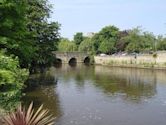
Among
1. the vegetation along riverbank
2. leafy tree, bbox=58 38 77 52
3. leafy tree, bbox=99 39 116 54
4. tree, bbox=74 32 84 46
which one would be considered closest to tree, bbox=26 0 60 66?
the vegetation along riverbank

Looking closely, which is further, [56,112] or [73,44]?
[73,44]

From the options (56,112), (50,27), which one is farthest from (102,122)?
(50,27)

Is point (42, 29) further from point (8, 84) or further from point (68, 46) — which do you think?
point (68, 46)

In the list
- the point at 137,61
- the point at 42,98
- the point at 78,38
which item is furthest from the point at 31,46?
the point at 78,38

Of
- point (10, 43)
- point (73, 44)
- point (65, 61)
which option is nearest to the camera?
point (10, 43)

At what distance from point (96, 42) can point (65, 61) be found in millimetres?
12895

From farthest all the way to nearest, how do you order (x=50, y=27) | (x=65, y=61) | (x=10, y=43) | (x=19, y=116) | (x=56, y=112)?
(x=65, y=61), (x=50, y=27), (x=56, y=112), (x=10, y=43), (x=19, y=116)

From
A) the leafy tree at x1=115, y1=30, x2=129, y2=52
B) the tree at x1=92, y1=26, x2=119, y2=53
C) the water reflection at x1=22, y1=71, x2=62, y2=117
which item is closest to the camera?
the water reflection at x1=22, y1=71, x2=62, y2=117

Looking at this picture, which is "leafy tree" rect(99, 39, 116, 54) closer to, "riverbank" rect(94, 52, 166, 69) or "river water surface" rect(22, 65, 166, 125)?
"riverbank" rect(94, 52, 166, 69)

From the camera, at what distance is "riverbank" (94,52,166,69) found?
78.3m

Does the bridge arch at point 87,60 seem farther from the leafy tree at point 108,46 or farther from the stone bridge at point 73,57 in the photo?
the leafy tree at point 108,46

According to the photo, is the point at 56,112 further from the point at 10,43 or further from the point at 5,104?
the point at 5,104

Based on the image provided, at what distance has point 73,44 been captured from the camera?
166m

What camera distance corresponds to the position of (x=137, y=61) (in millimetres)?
88750
